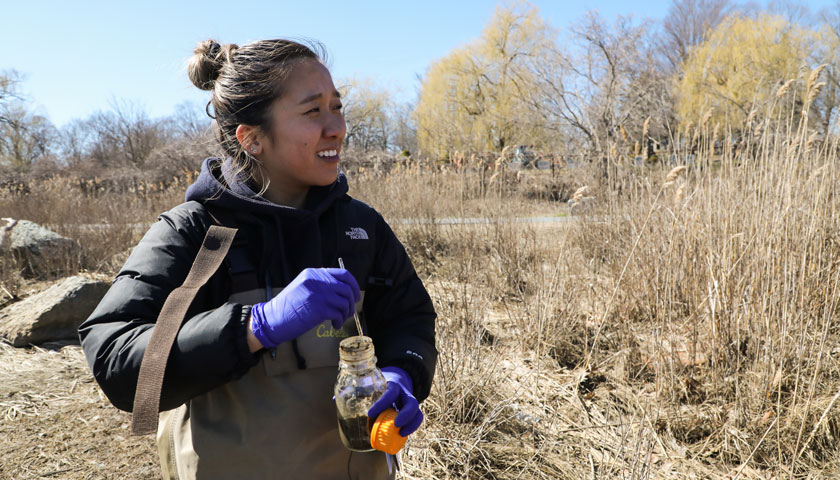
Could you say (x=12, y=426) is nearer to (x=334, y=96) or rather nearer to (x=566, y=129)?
(x=334, y=96)

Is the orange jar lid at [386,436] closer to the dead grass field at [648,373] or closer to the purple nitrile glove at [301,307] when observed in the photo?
the purple nitrile glove at [301,307]

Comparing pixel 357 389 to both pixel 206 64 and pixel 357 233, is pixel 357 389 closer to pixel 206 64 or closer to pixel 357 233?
pixel 357 233

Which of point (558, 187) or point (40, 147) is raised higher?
point (40, 147)

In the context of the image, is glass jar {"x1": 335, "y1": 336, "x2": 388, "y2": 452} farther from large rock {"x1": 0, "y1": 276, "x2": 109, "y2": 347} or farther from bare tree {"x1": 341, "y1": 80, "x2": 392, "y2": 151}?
bare tree {"x1": 341, "y1": 80, "x2": 392, "y2": 151}

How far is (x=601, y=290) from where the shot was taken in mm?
3582

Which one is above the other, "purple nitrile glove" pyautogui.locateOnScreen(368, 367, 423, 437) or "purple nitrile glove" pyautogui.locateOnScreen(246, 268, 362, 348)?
"purple nitrile glove" pyautogui.locateOnScreen(246, 268, 362, 348)

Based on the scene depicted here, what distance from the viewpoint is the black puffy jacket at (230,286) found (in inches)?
41.0

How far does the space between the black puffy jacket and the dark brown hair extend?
0.37ft

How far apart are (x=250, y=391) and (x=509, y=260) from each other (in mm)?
3489

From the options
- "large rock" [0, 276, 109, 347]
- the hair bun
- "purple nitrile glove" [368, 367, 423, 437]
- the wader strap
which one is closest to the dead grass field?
"large rock" [0, 276, 109, 347]

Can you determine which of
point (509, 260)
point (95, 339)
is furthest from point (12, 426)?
point (509, 260)

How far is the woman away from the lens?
1070 mm

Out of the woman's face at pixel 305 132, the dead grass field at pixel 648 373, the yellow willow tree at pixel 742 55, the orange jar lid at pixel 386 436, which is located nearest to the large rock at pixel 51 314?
the dead grass field at pixel 648 373

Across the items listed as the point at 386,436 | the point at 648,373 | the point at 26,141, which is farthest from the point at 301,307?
the point at 26,141
